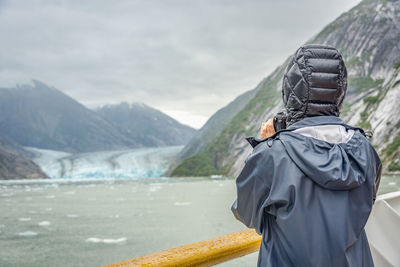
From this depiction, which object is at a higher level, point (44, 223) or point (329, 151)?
point (329, 151)

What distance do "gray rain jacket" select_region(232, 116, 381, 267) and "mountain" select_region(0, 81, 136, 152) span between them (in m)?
156

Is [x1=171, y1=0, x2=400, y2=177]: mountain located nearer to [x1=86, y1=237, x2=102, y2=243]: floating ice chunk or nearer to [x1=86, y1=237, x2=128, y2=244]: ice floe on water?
[x1=86, y1=237, x2=128, y2=244]: ice floe on water

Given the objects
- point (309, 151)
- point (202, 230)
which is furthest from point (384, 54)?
point (309, 151)

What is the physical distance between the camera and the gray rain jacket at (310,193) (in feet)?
3.37

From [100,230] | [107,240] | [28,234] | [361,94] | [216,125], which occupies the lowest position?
[216,125]

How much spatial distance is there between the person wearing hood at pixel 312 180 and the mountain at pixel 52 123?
512 ft

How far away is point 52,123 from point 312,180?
181 meters

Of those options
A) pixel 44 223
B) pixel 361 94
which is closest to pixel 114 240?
pixel 44 223

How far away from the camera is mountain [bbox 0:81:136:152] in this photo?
15025 centimetres

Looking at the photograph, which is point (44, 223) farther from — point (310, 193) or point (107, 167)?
point (107, 167)

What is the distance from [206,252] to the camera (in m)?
1.44

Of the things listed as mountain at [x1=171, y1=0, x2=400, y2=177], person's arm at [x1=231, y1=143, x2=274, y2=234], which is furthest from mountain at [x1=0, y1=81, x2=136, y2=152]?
person's arm at [x1=231, y1=143, x2=274, y2=234]

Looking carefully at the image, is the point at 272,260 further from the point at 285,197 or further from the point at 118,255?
the point at 118,255

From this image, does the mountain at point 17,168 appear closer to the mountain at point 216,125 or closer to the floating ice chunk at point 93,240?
the mountain at point 216,125
